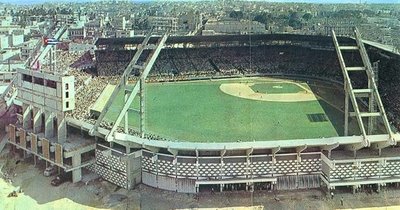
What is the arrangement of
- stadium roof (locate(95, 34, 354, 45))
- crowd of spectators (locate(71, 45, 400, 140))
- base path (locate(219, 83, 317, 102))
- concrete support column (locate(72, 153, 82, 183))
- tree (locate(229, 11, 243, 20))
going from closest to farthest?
concrete support column (locate(72, 153, 82, 183))
base path (locate(219, 83, 317, 102))
crowd of spectators (locate(71, 45, 400, 140))
stadium roof (locate(95, 34, 354, 45))
tree (locate(229, 11, 243, 20))

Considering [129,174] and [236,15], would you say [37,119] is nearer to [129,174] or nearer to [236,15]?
[129,174]

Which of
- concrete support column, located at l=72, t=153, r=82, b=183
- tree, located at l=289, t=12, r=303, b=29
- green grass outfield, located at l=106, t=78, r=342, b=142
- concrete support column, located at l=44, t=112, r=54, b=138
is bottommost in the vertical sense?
concrete support column, located at l=72, t=153, r=82, b=183

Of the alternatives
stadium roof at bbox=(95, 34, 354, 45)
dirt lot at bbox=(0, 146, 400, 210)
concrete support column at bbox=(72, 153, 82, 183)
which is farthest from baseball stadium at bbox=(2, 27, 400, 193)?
stadium roof at bbox=(95, 34, 354, 45)

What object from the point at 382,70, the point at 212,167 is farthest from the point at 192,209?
the point at 382,70

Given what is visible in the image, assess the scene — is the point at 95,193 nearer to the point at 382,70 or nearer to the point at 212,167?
the point at 212,167

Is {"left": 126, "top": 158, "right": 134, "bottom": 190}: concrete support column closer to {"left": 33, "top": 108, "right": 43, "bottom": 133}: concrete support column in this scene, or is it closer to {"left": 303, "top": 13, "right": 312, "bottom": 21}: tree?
{"left": 33, "top": 108, "right": 43, "bottom": 133}: concrete support column

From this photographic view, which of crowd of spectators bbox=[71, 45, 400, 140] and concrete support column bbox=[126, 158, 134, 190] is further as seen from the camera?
crowd of spectators bbox=[71, 45, 400, 140]

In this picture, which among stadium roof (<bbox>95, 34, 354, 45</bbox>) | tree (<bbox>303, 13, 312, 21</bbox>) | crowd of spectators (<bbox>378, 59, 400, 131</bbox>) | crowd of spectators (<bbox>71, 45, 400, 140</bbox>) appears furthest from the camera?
tree (<bbox>303, 13, 312, 21</bbox>)

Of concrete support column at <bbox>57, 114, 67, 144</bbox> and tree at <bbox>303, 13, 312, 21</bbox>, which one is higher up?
tree at <bbox>303, 13, 312, 21</bbox>
